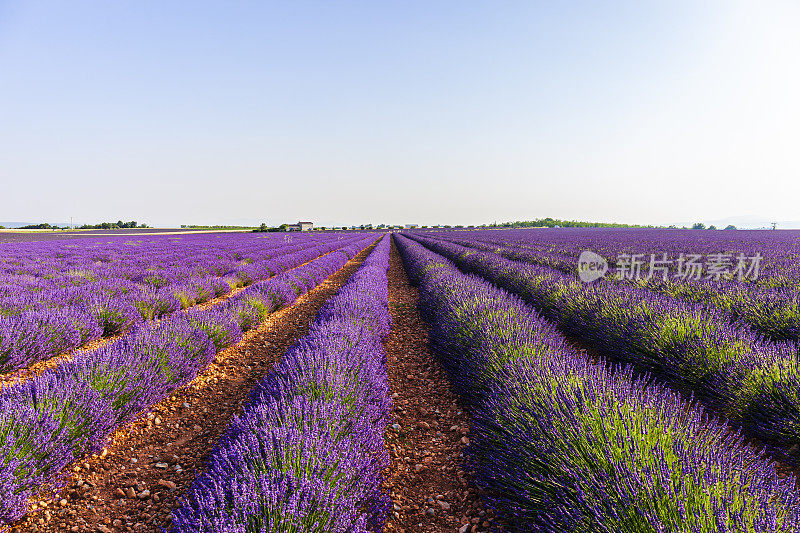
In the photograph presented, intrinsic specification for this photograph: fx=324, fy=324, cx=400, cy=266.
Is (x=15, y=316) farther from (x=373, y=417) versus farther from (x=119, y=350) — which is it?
(x=373, y=417)

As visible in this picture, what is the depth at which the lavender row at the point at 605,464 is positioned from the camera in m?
1.28

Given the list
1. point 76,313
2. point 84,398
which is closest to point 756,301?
point 84,398

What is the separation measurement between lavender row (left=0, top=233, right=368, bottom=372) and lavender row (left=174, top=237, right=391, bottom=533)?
117 inches

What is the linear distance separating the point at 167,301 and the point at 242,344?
7.54ft

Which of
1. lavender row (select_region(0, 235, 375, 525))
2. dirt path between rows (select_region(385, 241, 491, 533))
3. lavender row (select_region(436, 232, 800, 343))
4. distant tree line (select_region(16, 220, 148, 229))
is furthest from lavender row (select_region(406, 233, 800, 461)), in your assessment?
distant tree line (select_region(16, 220, 148, 229))

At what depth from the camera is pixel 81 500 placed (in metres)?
2.00

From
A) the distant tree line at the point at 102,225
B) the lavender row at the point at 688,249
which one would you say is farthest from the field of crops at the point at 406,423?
the distant tree line at the point at 102,225

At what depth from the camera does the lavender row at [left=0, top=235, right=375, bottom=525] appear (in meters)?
1.86

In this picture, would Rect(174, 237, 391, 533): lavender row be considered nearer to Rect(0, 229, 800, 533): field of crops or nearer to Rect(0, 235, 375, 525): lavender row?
Rect(0, 229, 800, 533): field of crops

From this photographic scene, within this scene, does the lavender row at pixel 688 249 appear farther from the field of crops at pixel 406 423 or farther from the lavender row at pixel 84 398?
the lavender row at pixel 84 398

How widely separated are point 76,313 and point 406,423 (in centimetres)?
477

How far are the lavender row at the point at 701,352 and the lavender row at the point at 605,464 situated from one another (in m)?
0.76

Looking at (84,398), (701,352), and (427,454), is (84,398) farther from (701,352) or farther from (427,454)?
(701,352)

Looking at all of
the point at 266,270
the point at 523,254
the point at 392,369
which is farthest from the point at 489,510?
the point at 523,254
